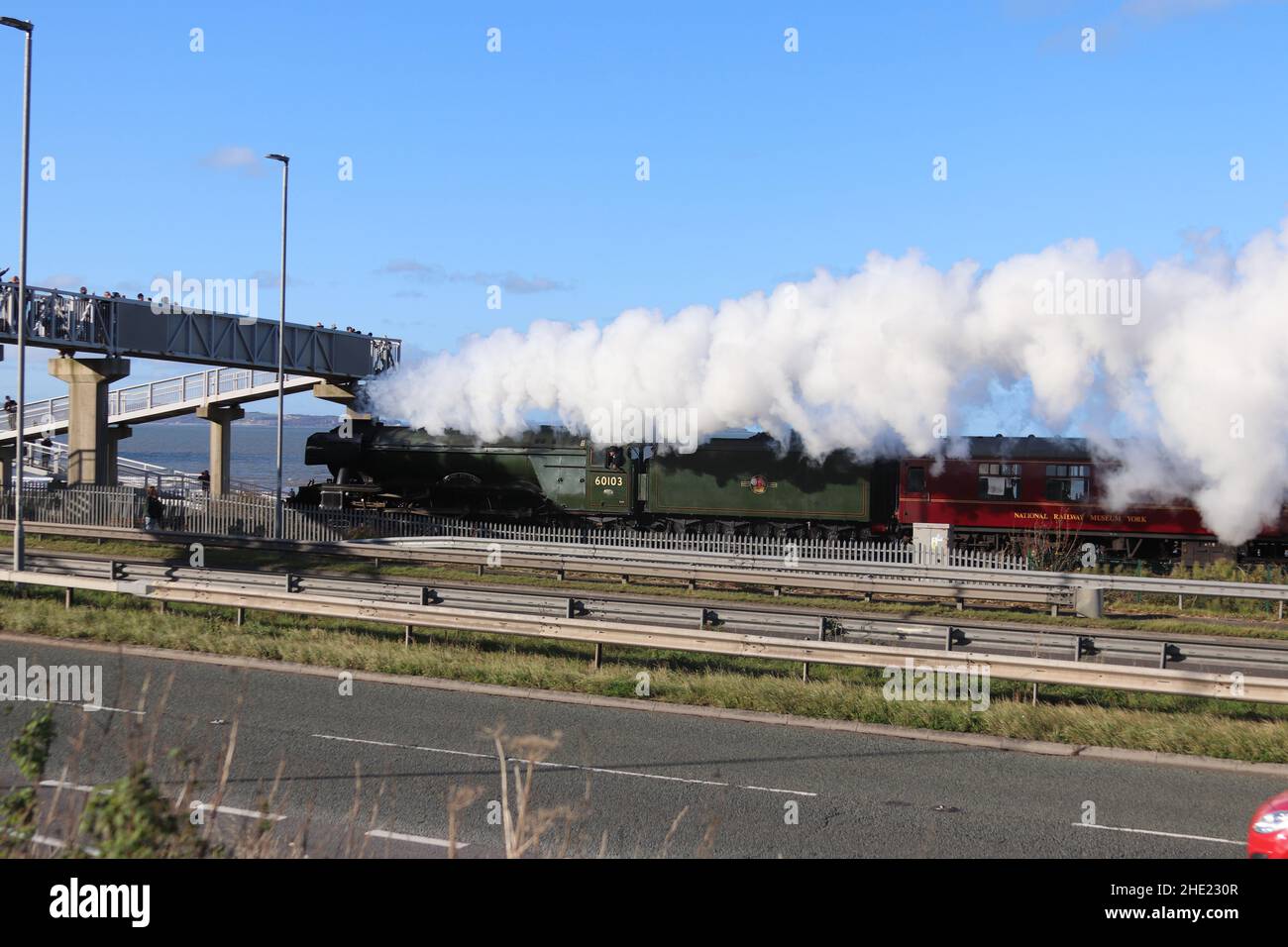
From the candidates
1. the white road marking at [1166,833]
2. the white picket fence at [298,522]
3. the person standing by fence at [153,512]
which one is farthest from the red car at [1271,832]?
the person standing by fence at [153,512]

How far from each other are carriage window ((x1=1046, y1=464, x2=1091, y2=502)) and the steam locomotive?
0.09ft

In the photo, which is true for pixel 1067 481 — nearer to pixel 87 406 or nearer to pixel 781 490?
pixel 781 490

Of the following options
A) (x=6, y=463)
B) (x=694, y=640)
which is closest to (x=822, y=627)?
(x=694, y=640)

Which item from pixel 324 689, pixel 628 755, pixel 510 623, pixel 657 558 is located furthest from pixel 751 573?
pixel 628 755

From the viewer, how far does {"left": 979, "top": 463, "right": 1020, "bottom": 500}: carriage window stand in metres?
31.0

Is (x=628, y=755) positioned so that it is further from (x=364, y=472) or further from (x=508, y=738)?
(x=364, y=472)

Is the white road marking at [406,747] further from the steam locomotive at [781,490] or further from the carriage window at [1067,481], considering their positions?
the carriage window at [1067,481]

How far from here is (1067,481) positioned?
30.5 meters

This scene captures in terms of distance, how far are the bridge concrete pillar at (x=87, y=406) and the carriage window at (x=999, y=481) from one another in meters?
26.9

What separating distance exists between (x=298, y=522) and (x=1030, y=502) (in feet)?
70.1

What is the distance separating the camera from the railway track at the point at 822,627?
1538 cm
